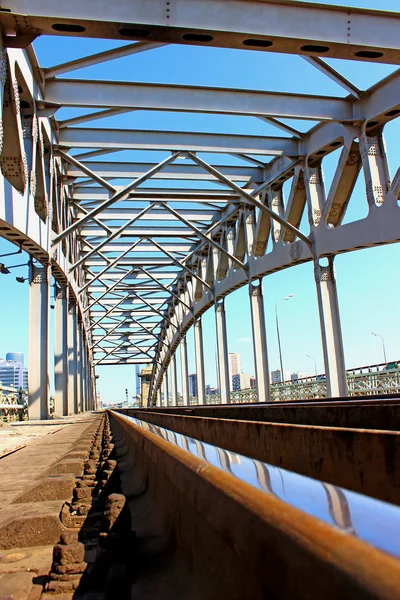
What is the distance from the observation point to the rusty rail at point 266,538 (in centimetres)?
57

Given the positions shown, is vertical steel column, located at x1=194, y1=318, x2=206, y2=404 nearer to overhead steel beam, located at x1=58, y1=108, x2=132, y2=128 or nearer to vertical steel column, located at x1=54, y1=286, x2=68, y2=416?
vertical steel column, located at x1=54, y1=286, x2=68, y2=416

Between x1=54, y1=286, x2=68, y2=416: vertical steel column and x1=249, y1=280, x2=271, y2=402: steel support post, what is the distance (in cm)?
768

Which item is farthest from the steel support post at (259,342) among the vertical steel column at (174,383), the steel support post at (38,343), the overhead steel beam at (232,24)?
the vertical steel column at (174,383)

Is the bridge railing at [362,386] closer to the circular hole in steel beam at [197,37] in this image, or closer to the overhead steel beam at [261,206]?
the overhead steel beam at [261,206]

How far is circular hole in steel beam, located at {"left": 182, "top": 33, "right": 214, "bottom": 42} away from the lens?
9.74 metres

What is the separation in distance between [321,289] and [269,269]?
160 inches

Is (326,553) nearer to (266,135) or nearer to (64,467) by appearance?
(64,467)

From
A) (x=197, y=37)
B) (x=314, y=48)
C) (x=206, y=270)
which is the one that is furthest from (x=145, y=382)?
(x=197, y=37)

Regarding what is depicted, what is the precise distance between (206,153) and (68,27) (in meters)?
8.86

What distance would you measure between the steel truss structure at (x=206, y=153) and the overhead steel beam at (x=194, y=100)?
3 centimetres

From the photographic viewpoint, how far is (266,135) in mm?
17422

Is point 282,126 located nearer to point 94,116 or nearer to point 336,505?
point 94,116

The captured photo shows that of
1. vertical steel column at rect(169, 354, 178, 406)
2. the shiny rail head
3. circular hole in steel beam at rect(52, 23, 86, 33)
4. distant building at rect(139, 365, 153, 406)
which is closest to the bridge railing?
circular hole in steel beam at rect(52, 23, 86, 33)

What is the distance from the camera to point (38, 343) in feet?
49.9
